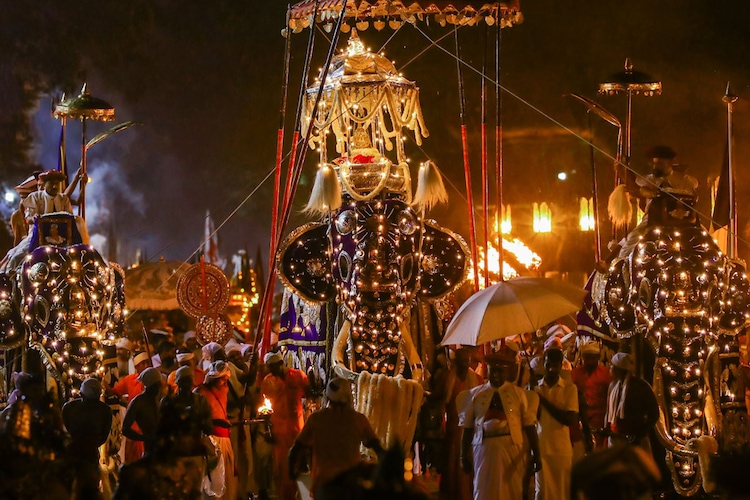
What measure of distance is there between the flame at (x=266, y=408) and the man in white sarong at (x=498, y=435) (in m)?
2.72

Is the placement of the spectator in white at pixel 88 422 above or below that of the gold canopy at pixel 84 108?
below

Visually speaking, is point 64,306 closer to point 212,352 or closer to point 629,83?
point 212,352

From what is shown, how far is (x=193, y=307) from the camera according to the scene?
16.9 metres

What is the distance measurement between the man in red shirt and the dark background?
10.9 meters

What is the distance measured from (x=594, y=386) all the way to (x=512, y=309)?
2185mm

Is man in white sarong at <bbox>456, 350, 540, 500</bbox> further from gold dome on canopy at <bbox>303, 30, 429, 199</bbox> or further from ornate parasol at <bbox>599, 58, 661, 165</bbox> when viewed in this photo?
ornate parasol at <bbox>599, 58, 661, 165</bbox>

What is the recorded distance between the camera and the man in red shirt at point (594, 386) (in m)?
13.0

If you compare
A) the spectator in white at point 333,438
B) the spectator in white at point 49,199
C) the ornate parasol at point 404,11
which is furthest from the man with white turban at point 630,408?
the spectator in white at point 49,199

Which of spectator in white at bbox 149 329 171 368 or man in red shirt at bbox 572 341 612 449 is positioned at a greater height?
spectator in white at bbox 149 329 171 368

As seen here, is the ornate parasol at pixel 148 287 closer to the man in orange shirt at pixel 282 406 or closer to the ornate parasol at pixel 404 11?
the ornate parasol at pixel 404 11

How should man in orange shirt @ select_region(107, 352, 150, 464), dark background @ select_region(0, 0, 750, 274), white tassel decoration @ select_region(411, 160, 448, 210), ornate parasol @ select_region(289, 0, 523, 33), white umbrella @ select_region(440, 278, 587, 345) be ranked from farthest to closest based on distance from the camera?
1. dark background @ select_region(0, 0, 750, 274)
2. white tassel decoration @ select_region(411, 160, 448, 210)
3. ornate parasol @ select_region(289, 0, 523, 33)
4. man in orange shirt @ select_region(107, 352, 150, 464)
5. white umbrella @ select_region(440, 278, 587, 345)

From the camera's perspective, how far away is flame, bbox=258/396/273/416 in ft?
43.2

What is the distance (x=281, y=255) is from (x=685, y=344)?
438cm

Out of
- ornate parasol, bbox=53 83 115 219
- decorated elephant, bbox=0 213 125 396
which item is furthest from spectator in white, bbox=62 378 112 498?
ornate parasol, bbox=53 83 115 219
